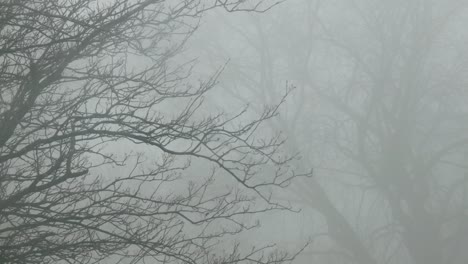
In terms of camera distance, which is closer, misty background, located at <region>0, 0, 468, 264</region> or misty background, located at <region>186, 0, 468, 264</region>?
misty background, located at <region>0, 0, 468, 264</region>

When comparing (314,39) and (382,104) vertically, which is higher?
(314,39)

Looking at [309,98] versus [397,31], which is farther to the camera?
[309,98]

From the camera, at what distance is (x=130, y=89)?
18.1ft

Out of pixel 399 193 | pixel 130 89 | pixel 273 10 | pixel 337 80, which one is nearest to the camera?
Result: pixel 130 89

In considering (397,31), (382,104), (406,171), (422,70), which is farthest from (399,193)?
(397,31)

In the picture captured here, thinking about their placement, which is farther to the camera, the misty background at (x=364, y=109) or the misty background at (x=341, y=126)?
the misty background at (x=364, y=109)

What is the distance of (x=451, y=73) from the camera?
13250mm

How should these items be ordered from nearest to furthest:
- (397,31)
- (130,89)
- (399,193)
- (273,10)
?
(130,89)
(399,193)
(397,31)
(273,10)

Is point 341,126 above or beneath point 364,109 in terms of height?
beneath

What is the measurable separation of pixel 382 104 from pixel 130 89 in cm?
949

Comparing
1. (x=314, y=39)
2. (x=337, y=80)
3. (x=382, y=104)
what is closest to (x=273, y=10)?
(x=314, y=39)

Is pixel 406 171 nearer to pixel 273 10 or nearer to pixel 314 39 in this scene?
pixel 314 39

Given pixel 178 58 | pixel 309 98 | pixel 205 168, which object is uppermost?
pixel 178 58

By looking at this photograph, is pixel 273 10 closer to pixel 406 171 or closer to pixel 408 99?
pixel 408 99
